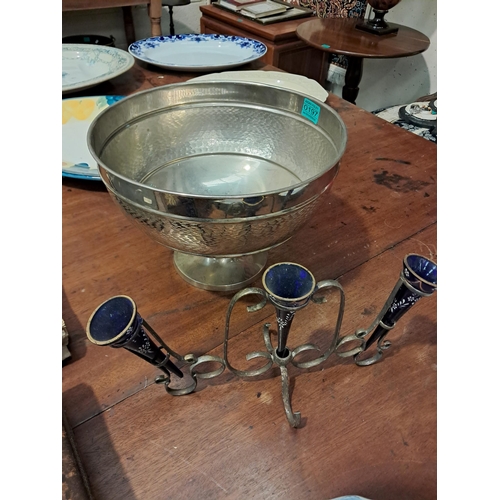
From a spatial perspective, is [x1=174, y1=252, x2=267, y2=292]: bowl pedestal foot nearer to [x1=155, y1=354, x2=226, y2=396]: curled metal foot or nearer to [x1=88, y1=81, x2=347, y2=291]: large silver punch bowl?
[x1=88, y1=81, x2=347, y2=291]: large silver punch bowl

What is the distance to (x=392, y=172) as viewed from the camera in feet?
2.46

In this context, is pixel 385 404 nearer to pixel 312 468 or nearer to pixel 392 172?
pixel 312 468

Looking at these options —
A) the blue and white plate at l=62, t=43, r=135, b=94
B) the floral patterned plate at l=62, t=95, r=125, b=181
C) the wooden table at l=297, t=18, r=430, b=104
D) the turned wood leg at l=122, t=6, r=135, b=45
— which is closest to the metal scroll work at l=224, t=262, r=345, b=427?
the floral patterned plate at l=62, t=95, r=125, b=181

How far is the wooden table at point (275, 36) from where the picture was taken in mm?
1633

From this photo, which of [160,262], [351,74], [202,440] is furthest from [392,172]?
[351,74]

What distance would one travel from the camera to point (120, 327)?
340 millimetres

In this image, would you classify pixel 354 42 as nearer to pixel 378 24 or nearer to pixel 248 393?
pixel 378 24

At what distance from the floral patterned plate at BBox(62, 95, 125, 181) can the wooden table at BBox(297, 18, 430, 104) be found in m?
1.03

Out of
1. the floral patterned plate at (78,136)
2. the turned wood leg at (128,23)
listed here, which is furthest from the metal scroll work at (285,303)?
the turned wood leg at (128,23)

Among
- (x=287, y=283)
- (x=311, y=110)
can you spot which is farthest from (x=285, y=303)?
(x=311, y=110)

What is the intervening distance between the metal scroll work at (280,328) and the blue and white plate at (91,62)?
2.54 ft

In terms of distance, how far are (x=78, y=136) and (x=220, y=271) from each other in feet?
1.33

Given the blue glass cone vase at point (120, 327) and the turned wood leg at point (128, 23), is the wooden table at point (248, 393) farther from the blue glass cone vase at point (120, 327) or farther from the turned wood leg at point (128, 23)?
the turned wood leg at point (128, 23)

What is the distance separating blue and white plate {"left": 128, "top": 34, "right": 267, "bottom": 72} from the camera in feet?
3.52
